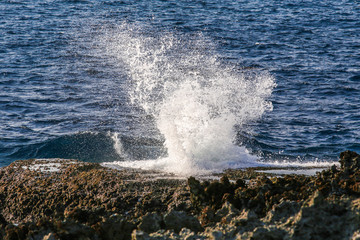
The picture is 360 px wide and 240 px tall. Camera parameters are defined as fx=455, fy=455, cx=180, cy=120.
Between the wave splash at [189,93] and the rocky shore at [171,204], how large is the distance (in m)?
1.39

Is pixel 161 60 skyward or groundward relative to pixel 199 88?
skyward

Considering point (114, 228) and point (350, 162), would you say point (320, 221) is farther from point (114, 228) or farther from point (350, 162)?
point (350, 162)

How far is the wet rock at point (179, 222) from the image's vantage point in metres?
5.77

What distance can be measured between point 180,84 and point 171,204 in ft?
31.7

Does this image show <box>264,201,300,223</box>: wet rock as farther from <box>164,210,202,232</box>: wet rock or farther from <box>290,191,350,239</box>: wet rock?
<box>164,210,202,232</box>: wet rock

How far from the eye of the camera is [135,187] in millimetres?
8461

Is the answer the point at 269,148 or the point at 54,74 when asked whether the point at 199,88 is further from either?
the point at 54,74

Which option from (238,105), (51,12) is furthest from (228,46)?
→ (51,12)

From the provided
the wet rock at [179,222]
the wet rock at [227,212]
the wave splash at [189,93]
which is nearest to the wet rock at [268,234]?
the wet rock at [227,212]

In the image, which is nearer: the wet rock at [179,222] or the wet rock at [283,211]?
the wet rock at [283,211]

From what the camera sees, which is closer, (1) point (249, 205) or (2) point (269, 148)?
(1) point (249, 205)

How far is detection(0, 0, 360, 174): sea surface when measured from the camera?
41.4ft

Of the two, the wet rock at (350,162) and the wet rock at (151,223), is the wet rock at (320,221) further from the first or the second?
the wet rock at (350,162)

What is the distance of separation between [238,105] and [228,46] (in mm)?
6947
